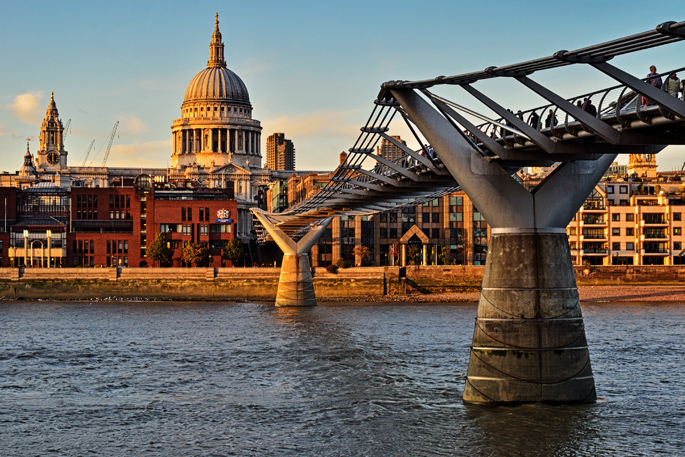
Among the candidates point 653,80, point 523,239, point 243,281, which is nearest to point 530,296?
point 523,239

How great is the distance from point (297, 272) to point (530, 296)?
50.4 metres

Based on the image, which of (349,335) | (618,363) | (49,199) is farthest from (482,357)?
(49,199)

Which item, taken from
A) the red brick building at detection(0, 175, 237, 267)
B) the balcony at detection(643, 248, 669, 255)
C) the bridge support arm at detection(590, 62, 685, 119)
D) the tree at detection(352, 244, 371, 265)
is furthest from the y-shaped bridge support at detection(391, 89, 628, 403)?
the red brick building at detection(0, 175, 237, 267)

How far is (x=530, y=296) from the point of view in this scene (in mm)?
24562

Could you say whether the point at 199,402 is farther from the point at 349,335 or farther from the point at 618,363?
the point at 349,335

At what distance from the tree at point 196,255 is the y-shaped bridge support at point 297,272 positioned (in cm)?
3036

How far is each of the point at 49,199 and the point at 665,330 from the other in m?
86.8

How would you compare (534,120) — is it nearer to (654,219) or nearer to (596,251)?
(596,251)

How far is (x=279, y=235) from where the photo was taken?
75.2m

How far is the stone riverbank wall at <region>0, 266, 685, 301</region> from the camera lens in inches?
3418

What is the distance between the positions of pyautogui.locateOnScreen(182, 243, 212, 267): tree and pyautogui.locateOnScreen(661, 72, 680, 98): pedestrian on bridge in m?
87.2

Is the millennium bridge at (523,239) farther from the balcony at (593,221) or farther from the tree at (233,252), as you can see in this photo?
the tree at (233,252)

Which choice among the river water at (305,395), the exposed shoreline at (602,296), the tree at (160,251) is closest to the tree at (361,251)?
the exposed shoreline at (602,296)

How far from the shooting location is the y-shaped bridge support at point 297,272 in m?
73.3
